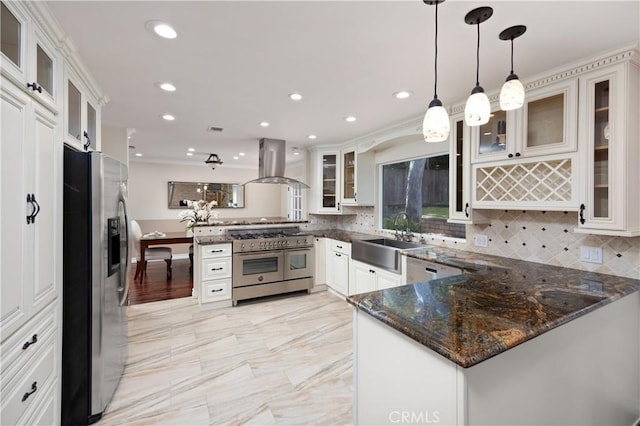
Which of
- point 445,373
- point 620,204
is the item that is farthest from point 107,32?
point 620,204

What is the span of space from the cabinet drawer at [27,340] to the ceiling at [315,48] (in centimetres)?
157

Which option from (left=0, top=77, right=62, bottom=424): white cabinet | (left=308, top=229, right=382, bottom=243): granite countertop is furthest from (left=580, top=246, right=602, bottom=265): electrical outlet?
(left=0, top=77, right=62, bottom=424): white cabinet

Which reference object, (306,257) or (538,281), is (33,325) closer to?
(538,281)

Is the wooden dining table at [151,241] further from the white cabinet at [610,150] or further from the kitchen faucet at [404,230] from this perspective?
the white cabinet at [610,150]

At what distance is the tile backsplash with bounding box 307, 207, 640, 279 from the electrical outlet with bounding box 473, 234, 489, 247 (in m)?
0.03

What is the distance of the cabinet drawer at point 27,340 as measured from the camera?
1130mm

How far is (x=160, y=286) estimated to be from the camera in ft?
15.2

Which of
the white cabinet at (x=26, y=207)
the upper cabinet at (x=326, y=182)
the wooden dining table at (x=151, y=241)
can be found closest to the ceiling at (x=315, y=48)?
the white cabinet at (x=26, y=207)

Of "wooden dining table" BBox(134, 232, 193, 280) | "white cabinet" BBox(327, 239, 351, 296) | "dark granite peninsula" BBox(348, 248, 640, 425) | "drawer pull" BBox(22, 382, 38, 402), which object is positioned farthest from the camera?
"wooden dining table" BBox(134, 232, 193, 280)

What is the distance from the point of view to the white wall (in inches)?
256

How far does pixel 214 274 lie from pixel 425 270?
2637 millimetres

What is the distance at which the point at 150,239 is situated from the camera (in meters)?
4.83

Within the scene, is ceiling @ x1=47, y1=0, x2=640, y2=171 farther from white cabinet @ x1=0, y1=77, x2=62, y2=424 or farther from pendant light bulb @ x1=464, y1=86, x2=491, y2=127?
white cabinet @ x1=0, y1=77, x2=62, y2=424

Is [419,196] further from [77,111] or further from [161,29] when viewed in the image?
[77,111]
